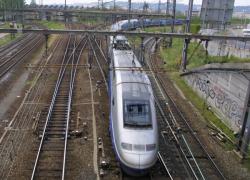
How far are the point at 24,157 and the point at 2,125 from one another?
408cm

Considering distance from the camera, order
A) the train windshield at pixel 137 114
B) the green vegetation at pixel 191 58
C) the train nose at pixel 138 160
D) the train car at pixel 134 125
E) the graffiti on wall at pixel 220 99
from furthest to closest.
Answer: the green vegetation at pixel 191 58, the graffiti on wall at pixel 220 99, the train windshield at pixel 137 114, the train car at pixel 134 125, the train nose at pixel 138 160

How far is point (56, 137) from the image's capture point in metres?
16.4

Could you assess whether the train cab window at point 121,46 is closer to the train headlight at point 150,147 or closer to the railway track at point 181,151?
the railway track at point 181,151

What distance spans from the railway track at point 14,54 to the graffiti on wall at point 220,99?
55.0 ft

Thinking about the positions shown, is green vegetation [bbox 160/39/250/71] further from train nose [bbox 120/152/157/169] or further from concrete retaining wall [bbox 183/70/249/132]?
train nose [bbox 120/152/157/169]

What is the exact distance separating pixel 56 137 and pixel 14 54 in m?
24.3

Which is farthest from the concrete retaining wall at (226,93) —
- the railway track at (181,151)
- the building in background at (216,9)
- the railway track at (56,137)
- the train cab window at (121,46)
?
the railway track at (56,137)

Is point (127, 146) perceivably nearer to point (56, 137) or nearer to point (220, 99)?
point (56, 137)

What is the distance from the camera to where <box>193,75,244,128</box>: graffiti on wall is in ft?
59.8

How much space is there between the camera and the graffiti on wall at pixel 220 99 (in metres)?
18.2

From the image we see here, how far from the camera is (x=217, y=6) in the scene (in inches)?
1128

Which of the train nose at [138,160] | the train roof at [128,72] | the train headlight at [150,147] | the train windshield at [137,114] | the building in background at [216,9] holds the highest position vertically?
the building in background at [216,9]

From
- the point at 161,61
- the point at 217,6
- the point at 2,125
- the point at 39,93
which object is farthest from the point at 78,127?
the point at 161,61

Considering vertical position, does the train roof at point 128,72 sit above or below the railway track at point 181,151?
above
